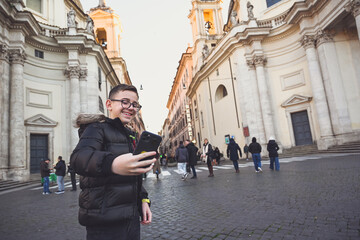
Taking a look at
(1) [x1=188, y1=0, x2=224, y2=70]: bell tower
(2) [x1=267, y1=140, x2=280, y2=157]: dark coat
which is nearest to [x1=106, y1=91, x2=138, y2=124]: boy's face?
(2) [x1=267, y1=140, x2=280, y2=157]: dark coat

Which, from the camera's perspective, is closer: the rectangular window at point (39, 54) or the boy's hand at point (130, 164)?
the boy's hand at point (130, 164)

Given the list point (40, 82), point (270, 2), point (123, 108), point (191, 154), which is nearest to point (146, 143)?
point (123, 108)

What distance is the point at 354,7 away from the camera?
14.5 meters

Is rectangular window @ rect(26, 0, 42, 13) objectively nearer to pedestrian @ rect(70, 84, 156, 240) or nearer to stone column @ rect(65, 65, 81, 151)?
stone column @ rect(65, 65, 81, 151)

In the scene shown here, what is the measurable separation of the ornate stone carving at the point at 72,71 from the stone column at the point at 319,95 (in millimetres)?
19500

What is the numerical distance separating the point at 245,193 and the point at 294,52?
20.0 metres

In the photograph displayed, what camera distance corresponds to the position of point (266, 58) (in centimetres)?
2316

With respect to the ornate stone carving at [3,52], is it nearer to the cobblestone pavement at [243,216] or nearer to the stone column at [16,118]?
the stone column at [16,118]

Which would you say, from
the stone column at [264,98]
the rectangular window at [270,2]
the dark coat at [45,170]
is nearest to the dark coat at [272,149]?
the dark coat at [45,170]

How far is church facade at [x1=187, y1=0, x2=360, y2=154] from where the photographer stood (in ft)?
58.5

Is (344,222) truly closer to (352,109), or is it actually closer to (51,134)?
(352,109)

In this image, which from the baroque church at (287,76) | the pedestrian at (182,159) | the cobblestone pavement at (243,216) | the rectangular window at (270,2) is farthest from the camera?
the rectangular window at (270,2)

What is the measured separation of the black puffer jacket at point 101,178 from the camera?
1.39 m

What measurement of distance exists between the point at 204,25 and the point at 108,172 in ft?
120
